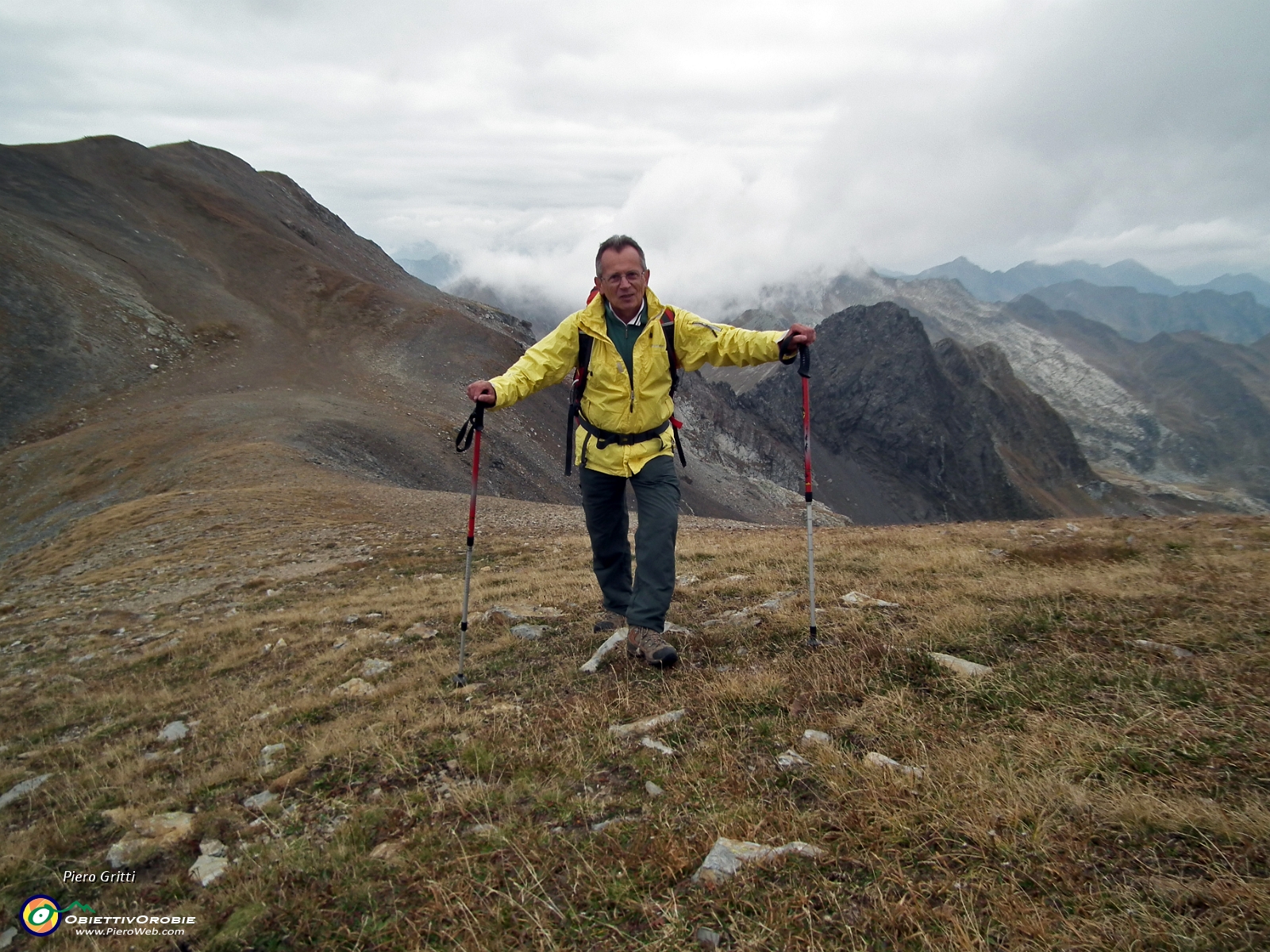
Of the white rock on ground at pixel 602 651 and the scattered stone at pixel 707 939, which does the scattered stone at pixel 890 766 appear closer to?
the scattered stone at pixel 707 939

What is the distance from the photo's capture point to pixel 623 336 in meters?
5.86

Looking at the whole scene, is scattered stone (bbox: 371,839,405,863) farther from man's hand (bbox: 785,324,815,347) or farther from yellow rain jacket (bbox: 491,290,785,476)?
man's hand (bbox: 785,324,815,347)

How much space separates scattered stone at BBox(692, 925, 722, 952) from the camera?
8.38 feet

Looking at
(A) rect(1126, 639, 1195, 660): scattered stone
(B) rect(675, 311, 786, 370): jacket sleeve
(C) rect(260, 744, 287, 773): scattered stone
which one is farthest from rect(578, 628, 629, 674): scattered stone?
(A) rect(1126, 639, 1195, 660): scattered stone

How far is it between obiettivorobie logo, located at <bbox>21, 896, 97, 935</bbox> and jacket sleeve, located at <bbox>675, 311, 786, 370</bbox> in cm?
537

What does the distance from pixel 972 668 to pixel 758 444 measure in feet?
411

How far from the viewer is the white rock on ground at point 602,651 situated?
19.4 ft

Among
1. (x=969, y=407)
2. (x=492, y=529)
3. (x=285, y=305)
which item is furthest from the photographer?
(x=969, y=407)

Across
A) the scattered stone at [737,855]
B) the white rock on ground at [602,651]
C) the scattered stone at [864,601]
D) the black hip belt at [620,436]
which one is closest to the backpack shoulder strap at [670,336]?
the black hip belt at [620,436]

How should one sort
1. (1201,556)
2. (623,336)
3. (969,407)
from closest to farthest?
(623,336) < (1201,556) < (969,407)

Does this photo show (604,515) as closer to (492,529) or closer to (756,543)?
(756,543)

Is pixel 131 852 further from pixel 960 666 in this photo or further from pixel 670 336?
pixel 960 666

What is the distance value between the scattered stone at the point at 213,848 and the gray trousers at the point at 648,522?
320 cm

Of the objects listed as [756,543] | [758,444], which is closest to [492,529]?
[756,543]
